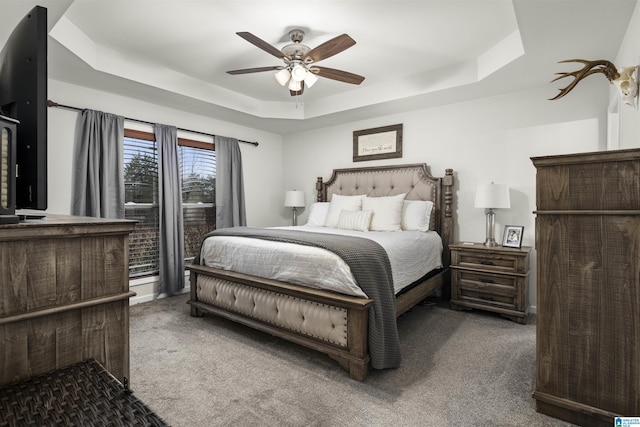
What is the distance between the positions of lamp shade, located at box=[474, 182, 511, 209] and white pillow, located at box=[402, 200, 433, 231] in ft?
1.96

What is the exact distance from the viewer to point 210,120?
14.8 ft

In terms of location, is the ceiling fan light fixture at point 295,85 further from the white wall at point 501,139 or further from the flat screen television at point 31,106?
the flat screen television at point 31,106

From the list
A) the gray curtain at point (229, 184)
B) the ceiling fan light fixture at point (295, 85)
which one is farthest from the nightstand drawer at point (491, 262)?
the gray curtain at point (229, 184)

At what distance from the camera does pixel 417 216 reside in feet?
12.3

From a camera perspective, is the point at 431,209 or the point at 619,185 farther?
the point at 431,209

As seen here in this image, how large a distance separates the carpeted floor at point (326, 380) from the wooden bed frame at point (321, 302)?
16cm

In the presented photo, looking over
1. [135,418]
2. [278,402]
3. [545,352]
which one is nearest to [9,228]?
[135,418]

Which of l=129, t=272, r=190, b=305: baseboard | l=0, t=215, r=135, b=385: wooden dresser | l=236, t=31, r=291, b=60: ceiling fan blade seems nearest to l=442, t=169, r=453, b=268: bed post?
l=236, t=31, r=291, b=60: ceiling fan blade

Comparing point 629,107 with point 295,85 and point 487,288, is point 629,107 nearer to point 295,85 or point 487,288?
point 487,288

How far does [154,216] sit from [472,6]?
3.80m

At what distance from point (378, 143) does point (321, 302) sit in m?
2.82

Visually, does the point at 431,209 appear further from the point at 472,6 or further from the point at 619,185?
the point at 619,185

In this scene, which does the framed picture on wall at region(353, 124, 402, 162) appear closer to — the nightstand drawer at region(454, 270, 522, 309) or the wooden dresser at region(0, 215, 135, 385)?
the nightstand drawer at region(454, 270, 522, 309)

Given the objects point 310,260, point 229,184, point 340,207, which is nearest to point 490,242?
point 340,207
